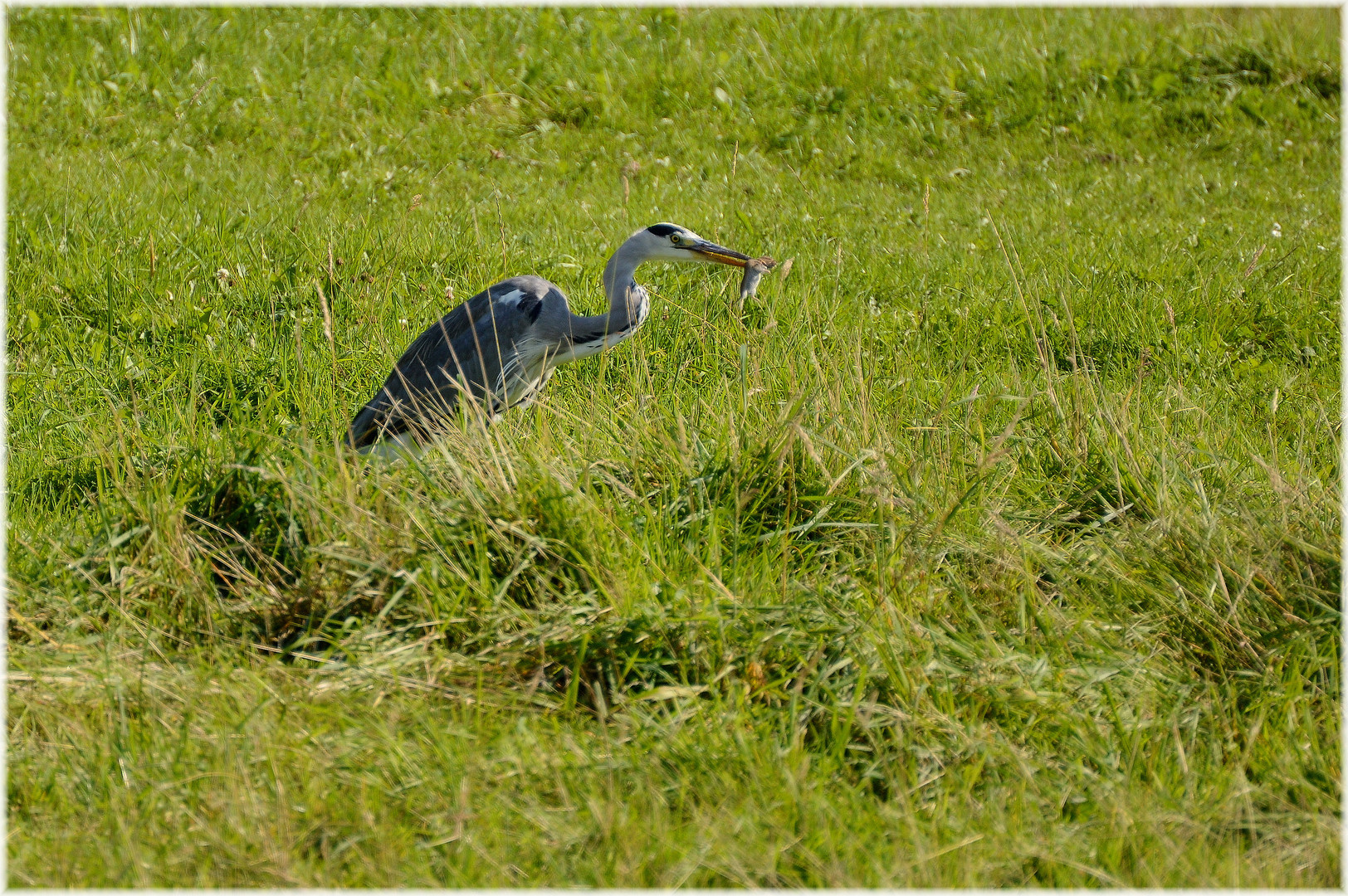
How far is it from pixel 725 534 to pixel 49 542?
201cm

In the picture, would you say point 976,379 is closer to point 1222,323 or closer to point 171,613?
point 1222,323

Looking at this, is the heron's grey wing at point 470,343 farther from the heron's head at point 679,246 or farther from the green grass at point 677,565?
the heron's head at point 679,246

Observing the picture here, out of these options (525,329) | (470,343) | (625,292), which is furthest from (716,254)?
(470,343)

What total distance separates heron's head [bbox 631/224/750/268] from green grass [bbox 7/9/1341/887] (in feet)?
1.12

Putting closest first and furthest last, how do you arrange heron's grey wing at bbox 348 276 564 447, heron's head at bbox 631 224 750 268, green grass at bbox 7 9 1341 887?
green grass at bbox 7 9 1341 887 < heron's grey wing at bbox 348 276 564 447 < heron's head at bbox 631 224 750 268

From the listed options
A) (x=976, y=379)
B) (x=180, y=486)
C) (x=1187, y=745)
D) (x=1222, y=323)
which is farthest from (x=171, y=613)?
(x=1222, y=323)

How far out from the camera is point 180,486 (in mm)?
3494

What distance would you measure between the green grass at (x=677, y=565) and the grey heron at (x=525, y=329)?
22 centimetres

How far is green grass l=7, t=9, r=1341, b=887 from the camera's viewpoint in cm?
257

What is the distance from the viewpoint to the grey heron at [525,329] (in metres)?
4.88

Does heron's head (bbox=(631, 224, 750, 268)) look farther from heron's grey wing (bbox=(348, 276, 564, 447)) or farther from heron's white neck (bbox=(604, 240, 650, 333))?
heron's grey wing (bbox=(348, 276, 564, 447))

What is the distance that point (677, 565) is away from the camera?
3.35 meters

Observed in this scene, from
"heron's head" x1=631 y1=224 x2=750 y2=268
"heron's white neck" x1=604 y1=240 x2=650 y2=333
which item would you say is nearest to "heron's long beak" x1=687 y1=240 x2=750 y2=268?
"heron's head" x1=631 y1=224 x2=750 y2=268

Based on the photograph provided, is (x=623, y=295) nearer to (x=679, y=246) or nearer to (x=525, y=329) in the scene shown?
(x=679, y=246)
